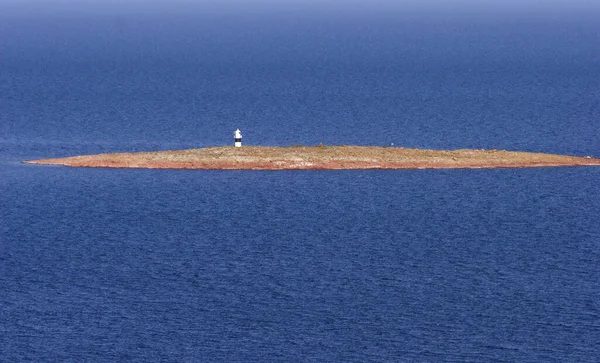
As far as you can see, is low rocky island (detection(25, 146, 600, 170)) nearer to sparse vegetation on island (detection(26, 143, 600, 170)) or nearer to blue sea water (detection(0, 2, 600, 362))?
sparse vegetation on island (detection(26, 143, 600, 170))

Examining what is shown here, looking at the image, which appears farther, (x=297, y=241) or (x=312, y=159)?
(x=312, y=159)

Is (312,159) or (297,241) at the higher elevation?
(312,159)

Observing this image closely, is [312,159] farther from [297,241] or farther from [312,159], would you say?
[297,241]

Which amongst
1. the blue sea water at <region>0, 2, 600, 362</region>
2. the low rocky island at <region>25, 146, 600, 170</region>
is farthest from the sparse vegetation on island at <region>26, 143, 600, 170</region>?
the blue sea water at <region>0, 2, 600, 362</region>

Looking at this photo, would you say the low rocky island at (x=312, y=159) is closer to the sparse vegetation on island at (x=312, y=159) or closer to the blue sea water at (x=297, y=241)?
the sparse vegetation on island at (x=312, y=159)

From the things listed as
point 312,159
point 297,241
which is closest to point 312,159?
point 312,159

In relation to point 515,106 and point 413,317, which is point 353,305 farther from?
point 515,106
